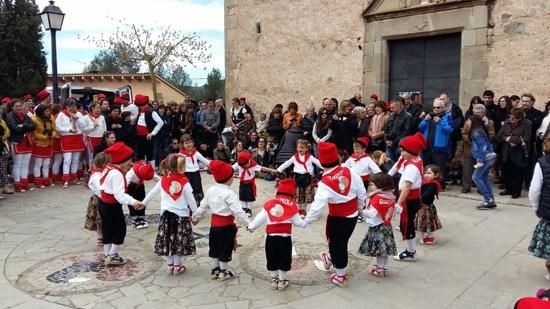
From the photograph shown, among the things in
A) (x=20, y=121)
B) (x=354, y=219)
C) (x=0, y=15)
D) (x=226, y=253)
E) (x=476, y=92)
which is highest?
(x=0, y=15)

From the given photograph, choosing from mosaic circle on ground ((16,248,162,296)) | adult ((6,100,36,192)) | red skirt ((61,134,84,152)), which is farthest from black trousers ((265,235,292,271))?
red skirt ((61,134,84,152))

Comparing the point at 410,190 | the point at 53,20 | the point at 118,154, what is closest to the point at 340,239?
the point at 410,190

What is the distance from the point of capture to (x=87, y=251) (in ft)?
19.2

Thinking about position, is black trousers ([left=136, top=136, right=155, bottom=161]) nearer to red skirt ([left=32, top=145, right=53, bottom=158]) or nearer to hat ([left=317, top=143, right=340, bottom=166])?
red skirt ([left=32, top=145, right=53, bottom=158])

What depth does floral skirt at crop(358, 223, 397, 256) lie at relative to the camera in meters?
4.82

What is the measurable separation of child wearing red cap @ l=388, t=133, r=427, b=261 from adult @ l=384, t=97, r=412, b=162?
3.15 metres

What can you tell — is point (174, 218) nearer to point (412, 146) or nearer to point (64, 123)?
point (412, 146)

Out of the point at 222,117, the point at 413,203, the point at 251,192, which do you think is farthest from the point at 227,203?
the point at 222,117

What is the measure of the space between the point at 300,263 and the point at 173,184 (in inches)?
Result: 65.0

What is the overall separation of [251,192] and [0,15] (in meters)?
26.1

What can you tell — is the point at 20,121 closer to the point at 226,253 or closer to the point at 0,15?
the point at 226,253

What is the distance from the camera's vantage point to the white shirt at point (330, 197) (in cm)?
454

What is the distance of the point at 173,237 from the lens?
499 cm

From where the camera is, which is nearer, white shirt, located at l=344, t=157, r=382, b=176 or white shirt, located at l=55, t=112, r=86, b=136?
white shirt, located at l=344, t=157, r=382, b=176
